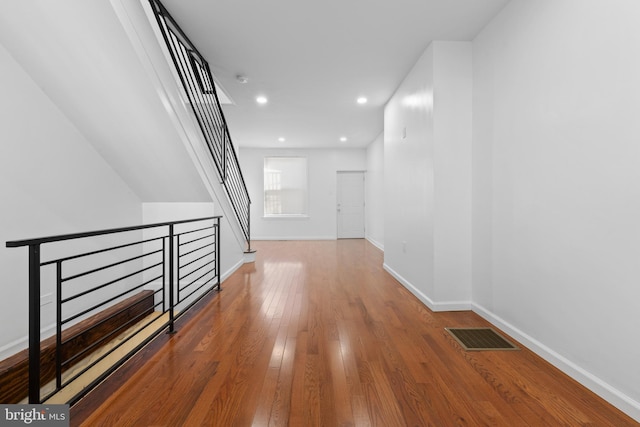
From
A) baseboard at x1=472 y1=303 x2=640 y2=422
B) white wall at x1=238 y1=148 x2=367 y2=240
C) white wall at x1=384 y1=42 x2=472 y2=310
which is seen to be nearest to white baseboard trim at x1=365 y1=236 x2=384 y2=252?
white wall at x1=238 y1=148 x2=367 y2=240

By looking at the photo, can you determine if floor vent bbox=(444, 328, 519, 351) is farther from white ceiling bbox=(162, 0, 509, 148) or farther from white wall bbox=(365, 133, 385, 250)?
white wall bbox=(365, 133, 385, 250)

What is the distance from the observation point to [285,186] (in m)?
8.18

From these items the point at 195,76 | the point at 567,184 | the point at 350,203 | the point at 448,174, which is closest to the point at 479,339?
the point at 567,184

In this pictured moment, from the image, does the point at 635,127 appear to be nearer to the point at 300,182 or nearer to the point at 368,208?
the point at 368,208

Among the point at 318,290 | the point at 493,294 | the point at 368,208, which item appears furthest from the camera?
the point at 368,208

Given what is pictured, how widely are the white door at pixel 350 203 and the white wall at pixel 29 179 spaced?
243 inches

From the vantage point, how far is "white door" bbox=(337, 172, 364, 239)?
27.2 feet

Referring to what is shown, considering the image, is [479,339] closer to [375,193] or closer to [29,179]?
[29,179]

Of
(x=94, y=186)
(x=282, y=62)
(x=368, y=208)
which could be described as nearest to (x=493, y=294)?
(x=282, y=62)

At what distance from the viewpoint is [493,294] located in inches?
96.3

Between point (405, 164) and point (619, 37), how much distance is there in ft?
7.12

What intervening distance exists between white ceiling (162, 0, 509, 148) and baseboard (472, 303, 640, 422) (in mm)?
2597

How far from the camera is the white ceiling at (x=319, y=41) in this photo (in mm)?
2281

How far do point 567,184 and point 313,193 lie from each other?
6.66 m
